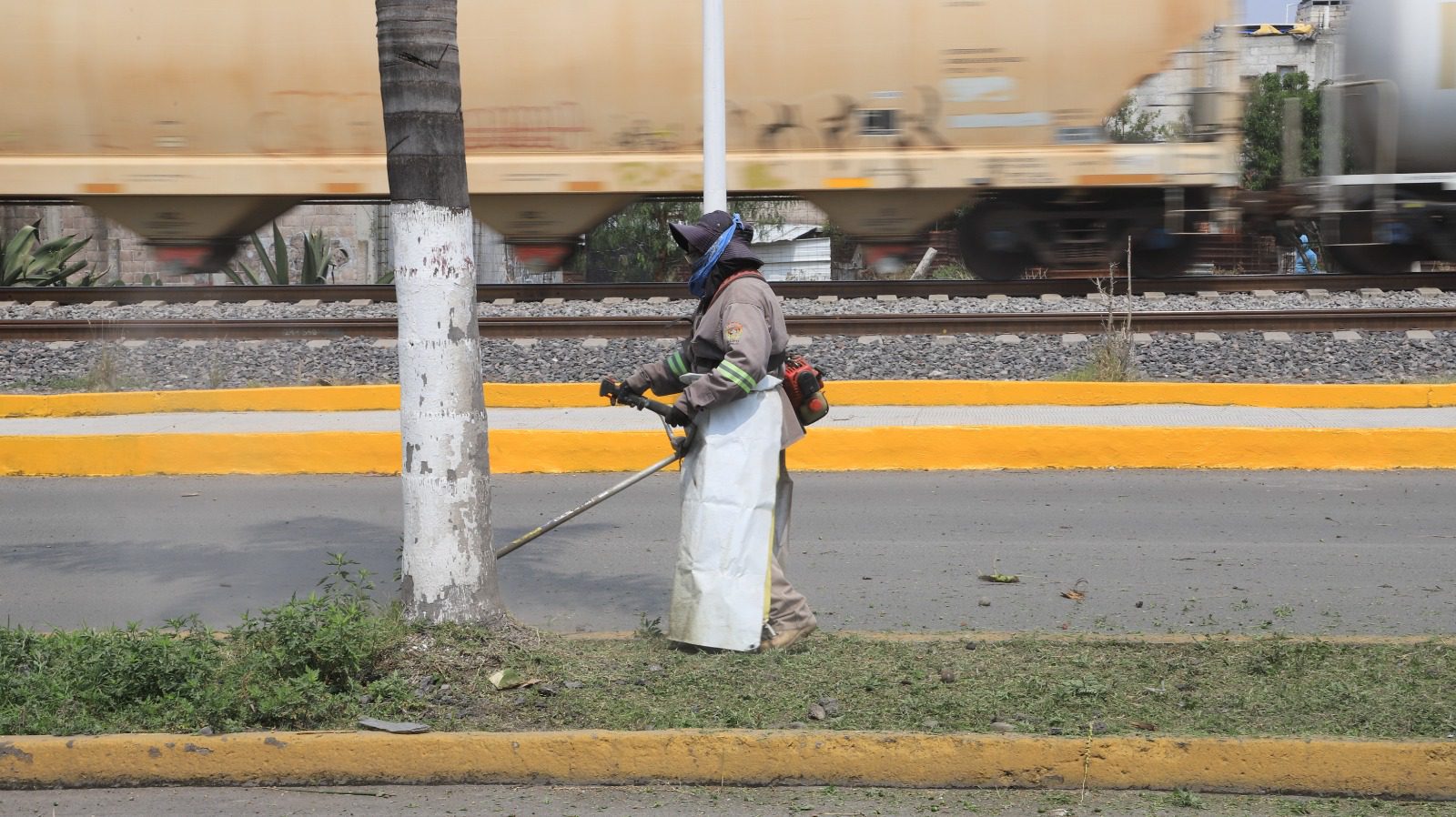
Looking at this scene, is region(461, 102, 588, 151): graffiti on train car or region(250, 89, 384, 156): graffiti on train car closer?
region(461, 102, 588, 151): graffiti on train car

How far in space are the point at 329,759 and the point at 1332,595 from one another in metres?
4.07

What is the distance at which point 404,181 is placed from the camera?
4578 mm

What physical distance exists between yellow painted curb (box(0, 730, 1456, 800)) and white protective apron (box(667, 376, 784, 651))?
793 mm

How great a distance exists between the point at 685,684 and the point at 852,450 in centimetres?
433

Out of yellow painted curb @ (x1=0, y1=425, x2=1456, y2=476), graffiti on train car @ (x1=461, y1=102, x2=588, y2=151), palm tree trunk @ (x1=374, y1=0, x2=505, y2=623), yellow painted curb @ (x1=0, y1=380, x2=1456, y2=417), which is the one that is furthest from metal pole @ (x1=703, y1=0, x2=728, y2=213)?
palm tree trunk @ (x1=374, y1=0, x2=505, y2=623)

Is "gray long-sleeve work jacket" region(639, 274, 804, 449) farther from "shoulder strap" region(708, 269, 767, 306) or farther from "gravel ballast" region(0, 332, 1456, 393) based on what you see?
"gravel ballast" region(0, 332, 1456, 393)

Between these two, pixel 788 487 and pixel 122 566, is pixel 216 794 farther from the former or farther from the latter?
pixel 122 566

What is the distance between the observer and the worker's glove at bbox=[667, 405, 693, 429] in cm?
459

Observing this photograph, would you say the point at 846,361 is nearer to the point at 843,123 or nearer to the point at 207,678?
the point at 843,123

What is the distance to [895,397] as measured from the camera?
9898mm

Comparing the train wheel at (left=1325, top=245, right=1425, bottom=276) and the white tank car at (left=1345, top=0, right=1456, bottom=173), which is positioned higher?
the white tank car at (left=1345, top=0, right=1456, bottom=173)

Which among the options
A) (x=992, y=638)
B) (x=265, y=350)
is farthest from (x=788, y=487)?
(x=265, y=350)

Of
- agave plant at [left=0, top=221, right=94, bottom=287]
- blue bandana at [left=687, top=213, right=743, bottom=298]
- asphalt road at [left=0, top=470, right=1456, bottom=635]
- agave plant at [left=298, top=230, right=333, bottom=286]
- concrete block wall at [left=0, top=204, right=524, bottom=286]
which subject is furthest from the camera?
concrete block wall at [left=0, top=204, right=524, bottom=286]

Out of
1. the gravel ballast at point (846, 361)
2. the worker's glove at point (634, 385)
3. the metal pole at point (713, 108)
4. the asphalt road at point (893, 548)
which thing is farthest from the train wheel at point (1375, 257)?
the worker's glove at point (634, 385)
